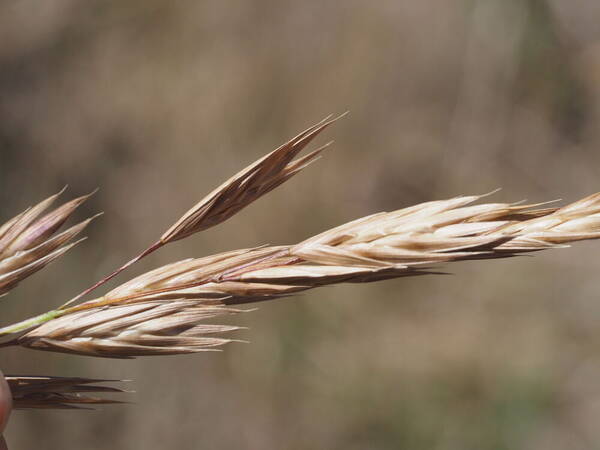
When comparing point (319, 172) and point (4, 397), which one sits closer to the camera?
point (4, 397)

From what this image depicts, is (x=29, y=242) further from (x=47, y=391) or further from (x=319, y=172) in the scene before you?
(x=319, y=172)

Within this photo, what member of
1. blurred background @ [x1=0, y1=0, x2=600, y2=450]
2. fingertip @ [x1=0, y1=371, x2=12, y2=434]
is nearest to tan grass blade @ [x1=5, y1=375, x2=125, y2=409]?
fingertip @ [x1=0, y1=371, x2=12, y2=434]

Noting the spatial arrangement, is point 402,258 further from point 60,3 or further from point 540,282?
point 60,3

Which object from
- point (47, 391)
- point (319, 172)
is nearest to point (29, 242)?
point (47, 391)

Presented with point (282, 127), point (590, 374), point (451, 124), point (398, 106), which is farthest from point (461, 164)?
point (590, 374)

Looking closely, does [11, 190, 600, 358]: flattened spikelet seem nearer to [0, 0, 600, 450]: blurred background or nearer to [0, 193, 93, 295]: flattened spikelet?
[0, 193, 93, 295]: flattened spikelet

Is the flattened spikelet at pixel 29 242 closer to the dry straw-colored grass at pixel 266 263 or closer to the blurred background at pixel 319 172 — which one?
the dry straw-colored grass at pixel 266 263
